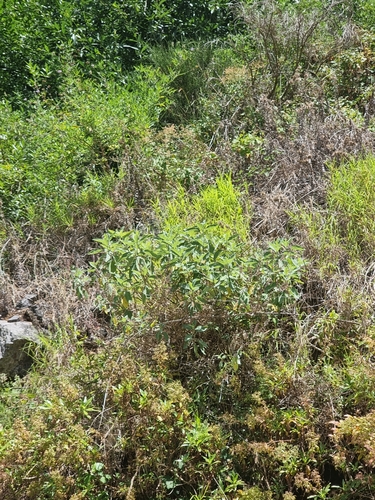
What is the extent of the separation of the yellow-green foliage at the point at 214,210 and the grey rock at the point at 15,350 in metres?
1.19

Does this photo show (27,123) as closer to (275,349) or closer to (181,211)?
(181,211)

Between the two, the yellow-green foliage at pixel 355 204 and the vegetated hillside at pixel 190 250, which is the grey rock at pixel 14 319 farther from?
the yellow-green foliage at pixel 355 204

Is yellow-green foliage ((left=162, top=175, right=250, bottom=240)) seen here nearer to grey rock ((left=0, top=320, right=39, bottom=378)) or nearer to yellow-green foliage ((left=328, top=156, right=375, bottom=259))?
yellow-green foliage ((left=328, top=156, right=375, bottom=259))

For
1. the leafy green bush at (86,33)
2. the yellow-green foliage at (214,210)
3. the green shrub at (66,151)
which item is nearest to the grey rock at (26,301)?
the green shrub at (66,151)

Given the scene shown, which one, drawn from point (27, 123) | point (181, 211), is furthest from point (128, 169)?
point (27, 123)

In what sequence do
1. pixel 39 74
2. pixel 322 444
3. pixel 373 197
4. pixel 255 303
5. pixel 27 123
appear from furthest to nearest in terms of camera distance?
pixel 39 74
pixel 27 123
pixel 373 197
pixel 255 303
pixel 322 444

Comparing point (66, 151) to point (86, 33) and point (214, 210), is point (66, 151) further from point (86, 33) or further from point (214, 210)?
point (86, 33)

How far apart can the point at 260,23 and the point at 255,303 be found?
3495 millimetres

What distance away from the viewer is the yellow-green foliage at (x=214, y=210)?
4578mm

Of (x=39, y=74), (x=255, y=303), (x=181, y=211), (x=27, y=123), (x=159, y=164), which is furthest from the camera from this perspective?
(x=39, y=74)

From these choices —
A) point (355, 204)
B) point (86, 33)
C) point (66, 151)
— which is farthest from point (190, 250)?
point (86, 33)

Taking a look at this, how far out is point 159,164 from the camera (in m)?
5.36

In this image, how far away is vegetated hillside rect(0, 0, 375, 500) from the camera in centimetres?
336

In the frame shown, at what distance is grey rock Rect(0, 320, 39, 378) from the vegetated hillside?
0.09 meters
